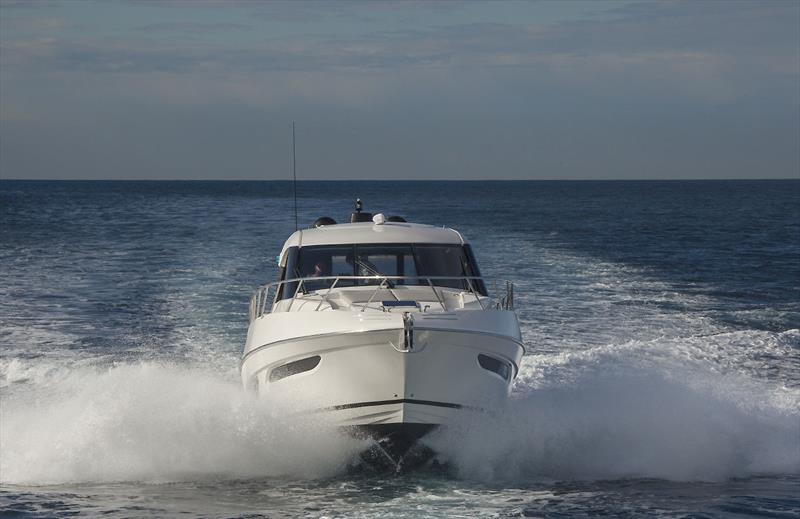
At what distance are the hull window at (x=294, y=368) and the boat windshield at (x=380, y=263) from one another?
1837mm

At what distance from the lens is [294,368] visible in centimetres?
1092

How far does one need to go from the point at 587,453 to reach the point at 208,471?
414 centimetres

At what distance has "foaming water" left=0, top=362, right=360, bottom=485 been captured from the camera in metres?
11.1

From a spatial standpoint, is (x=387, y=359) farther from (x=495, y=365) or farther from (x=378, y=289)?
(x=378, y=289)

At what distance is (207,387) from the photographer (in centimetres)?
1288

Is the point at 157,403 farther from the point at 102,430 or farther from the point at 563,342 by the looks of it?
the point at 563,342

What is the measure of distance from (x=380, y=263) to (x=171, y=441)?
3236mm

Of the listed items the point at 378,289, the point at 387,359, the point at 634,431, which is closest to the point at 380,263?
the point at 378,289

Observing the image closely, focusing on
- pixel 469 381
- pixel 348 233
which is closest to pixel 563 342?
pixel 348 233

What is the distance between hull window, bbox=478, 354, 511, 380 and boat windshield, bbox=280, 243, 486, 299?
1597 mm

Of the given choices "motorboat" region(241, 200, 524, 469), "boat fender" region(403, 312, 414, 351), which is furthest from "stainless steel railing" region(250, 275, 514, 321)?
"boat fender" region(403, 312, 414, 351)

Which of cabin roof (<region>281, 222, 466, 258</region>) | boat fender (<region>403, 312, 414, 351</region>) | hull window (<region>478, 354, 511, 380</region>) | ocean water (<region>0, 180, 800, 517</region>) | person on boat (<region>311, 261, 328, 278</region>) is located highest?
cabin roof (<region>281, 222, 466, 258</region>)

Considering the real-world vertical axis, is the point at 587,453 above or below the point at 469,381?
below

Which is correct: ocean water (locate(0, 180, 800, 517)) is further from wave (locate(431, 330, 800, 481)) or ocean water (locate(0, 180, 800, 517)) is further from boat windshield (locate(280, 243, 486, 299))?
boat windshield (locate(280, 243, 486, 299))
